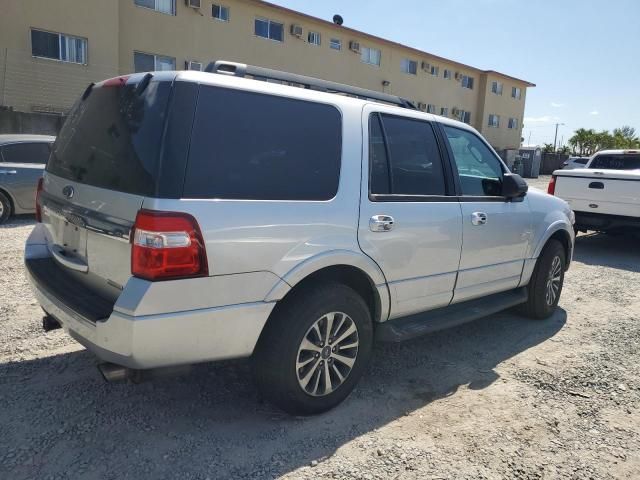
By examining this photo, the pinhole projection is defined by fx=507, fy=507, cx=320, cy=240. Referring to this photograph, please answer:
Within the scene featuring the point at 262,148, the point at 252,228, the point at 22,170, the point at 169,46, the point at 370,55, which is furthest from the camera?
the point at 370,55

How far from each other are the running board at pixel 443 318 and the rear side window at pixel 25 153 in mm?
7767

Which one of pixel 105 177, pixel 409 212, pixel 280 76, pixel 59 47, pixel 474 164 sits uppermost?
pixel 59 47

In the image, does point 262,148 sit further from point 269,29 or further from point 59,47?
point 269,29

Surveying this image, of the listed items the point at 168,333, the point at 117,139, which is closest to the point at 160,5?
the point at 117,139

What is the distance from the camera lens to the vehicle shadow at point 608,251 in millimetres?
8398

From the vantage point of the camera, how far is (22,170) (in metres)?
8.69

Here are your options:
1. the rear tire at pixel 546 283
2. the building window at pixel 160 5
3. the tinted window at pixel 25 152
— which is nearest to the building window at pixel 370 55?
the building window at pixel 160 5

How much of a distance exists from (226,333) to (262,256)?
44cm

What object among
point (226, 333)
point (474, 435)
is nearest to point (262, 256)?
point (226, 333)

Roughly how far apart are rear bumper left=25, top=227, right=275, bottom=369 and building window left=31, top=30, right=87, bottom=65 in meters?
17.2

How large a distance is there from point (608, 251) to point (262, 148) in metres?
8.88

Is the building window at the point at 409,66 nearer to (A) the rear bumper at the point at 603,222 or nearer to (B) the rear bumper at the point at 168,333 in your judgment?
(A) the rear bumper at the point at 603,222

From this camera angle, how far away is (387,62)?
29.4 metres

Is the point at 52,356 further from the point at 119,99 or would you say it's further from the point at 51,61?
the point at 51,61
